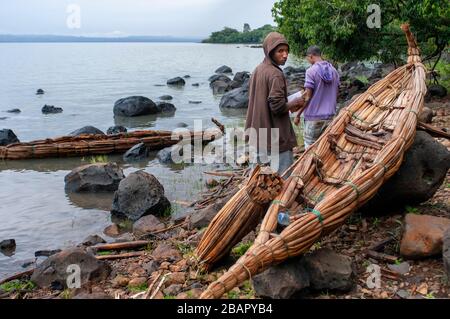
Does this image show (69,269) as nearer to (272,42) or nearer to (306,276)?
(306,276)

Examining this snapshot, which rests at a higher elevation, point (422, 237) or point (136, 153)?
point (422, 237)

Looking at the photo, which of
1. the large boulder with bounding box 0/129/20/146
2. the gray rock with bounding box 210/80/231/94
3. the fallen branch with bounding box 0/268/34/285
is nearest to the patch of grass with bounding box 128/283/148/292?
the fallen branch with bounding box 0/268/34/285

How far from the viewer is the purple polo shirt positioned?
24.6 feet

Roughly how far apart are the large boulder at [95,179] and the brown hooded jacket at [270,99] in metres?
5.71

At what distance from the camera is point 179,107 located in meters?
27.2

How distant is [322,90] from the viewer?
7.65 m

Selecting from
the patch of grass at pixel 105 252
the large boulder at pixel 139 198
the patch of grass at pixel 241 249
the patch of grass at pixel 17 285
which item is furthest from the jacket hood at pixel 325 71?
the patch of grass at pixel 17 285

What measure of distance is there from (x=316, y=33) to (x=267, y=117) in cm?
1110

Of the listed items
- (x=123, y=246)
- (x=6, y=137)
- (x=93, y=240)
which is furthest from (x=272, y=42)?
(x=6, y=137)

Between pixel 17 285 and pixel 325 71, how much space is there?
4999 millimetres

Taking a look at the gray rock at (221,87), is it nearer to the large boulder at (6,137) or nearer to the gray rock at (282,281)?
the large boulder at (6,137)

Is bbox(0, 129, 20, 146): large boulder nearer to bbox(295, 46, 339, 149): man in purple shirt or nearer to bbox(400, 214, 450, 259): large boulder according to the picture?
bbox(295, 46, 339, 149): man in purple shirt

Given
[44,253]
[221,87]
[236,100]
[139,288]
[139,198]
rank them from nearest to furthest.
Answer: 1. [139,288]
2. [44,253]
3. [139,198]
4. [236,100]
5. [221,87]

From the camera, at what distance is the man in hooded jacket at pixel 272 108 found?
595 centimetres
